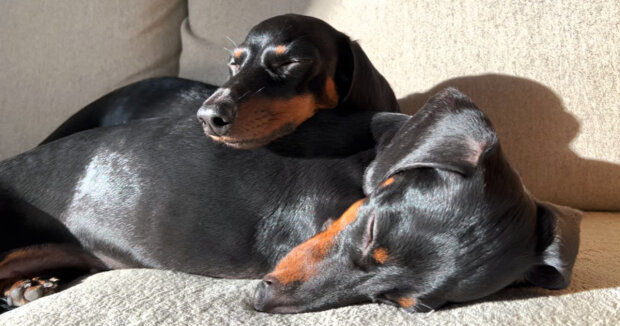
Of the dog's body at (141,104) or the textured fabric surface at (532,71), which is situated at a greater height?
the textured fabric surface at (532,71)

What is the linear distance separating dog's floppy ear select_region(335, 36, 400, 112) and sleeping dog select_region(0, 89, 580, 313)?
157 millimetres

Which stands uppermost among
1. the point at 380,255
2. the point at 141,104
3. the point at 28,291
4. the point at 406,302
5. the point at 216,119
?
the point at 216,119

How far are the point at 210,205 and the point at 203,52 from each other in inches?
47.5

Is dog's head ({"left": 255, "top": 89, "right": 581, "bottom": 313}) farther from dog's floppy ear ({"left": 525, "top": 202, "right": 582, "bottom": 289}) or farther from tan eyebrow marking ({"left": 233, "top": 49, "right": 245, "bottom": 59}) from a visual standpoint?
tan eyebrow marking ({"left": 233, "top": 49, "right": 245, "bottom": 59})

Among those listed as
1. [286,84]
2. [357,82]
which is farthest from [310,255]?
[357,82]

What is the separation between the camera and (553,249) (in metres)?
1.19

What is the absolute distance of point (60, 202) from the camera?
163 centimetres

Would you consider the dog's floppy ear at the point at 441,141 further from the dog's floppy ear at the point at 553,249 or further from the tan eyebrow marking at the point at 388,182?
the dog's floppy ear at the point at 553,249

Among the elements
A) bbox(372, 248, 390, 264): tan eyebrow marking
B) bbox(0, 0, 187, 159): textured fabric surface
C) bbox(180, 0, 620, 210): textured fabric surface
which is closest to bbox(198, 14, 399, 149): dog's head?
bbox(180, 0, 620, 210): textured fabric surface

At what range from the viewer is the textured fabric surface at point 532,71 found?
1941 mm

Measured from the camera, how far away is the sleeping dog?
114 cm

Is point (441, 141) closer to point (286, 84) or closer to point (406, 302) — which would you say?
point (406, 302)

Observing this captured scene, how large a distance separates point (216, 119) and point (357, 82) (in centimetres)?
52

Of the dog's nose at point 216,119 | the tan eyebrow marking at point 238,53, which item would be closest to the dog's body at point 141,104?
the tan eyebrow marking at point 238,53
